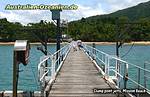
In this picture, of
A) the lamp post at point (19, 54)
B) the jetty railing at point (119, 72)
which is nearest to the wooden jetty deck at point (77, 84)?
the jetty railing at point (119, 72)

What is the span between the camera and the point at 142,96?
15.5 meters

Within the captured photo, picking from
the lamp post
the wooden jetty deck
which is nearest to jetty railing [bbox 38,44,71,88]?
the wooden jetty deck

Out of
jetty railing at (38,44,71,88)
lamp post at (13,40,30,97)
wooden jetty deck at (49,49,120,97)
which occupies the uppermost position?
lamp post at (13,40,30,97)

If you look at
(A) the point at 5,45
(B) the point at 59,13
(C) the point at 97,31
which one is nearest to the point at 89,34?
(C) the point at 97,31

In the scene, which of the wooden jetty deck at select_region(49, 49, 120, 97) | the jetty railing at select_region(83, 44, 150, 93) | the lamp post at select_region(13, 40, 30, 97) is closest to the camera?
the lamp post at select_region(13, 40, 30, 97)

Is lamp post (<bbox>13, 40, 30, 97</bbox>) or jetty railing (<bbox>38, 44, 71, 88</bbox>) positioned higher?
lamp post (<bbox>13, 40, 30, 97</bbox>)

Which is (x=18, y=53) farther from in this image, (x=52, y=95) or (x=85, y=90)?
(x=85, y=90)

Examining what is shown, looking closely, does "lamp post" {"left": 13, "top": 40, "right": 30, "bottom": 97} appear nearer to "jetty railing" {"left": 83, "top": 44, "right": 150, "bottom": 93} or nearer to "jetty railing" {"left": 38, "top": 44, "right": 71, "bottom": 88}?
"jetty railing" {"left": 38, "top": 44, "right": 71, "bottom": 88}

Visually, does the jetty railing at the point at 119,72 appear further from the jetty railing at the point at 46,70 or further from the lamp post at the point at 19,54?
the lamp post at the point at 19,54

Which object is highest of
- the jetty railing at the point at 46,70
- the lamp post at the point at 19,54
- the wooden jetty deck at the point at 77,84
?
the lamp post at the point at 19,54

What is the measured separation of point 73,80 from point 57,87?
2033 mm

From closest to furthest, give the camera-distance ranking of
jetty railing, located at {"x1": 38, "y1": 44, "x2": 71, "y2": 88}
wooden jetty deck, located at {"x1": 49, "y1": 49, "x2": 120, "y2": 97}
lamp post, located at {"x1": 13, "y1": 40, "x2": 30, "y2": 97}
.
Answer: lamp post, located at {"x1": 13, "y1": 40, "x2": 30, "y2": 97} < jetty railing, located at {"x1": 38, "y1": 44, "x2": 71, "y2": 88} < wooden jetty deck, located at {"x1": 49, "y1": 49, "x2": 120, "y2": 97}

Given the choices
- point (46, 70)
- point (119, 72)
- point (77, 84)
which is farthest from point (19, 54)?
point (46, 70)

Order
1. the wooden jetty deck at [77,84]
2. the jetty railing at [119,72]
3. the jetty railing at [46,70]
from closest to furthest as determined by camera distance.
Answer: the jetty railing at [119,72] < the jetty railing at [46,70] < the wooden jetty deck at [77,84]
